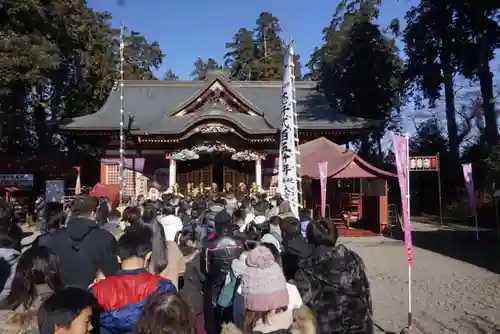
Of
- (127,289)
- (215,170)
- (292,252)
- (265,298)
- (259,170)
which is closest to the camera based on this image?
(265,298)

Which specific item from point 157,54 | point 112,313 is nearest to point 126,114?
point 112,313

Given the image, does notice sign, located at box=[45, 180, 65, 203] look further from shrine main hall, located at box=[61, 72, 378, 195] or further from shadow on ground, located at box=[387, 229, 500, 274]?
shadow on ground, located at box=[387, 229, 500, 274]

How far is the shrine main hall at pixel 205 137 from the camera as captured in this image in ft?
60.8

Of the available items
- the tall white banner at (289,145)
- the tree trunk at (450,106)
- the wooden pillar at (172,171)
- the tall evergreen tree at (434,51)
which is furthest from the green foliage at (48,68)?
the tree trunk at (450,106)

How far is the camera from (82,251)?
12.2ft

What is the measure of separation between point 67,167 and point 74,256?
1974 centimetres

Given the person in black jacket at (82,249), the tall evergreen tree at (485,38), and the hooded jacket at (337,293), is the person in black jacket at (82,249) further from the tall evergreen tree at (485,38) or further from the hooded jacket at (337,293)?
the tall evergreen tree at (485,38)

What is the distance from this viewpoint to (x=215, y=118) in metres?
18.1

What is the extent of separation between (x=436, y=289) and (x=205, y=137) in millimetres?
12467

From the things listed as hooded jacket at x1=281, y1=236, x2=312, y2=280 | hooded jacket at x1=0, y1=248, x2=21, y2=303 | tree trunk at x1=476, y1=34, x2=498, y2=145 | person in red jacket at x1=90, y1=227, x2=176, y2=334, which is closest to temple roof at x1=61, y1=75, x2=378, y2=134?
tree trunk at x1=476, y1=34, x2=498, y2=145

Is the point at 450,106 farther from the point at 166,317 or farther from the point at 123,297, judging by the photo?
the point at 166,317

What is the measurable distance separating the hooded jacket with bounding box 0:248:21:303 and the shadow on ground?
8579 mm

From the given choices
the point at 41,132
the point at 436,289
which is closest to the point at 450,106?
the point at 436,289

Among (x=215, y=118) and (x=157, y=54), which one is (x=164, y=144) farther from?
(x=157, y=54)
